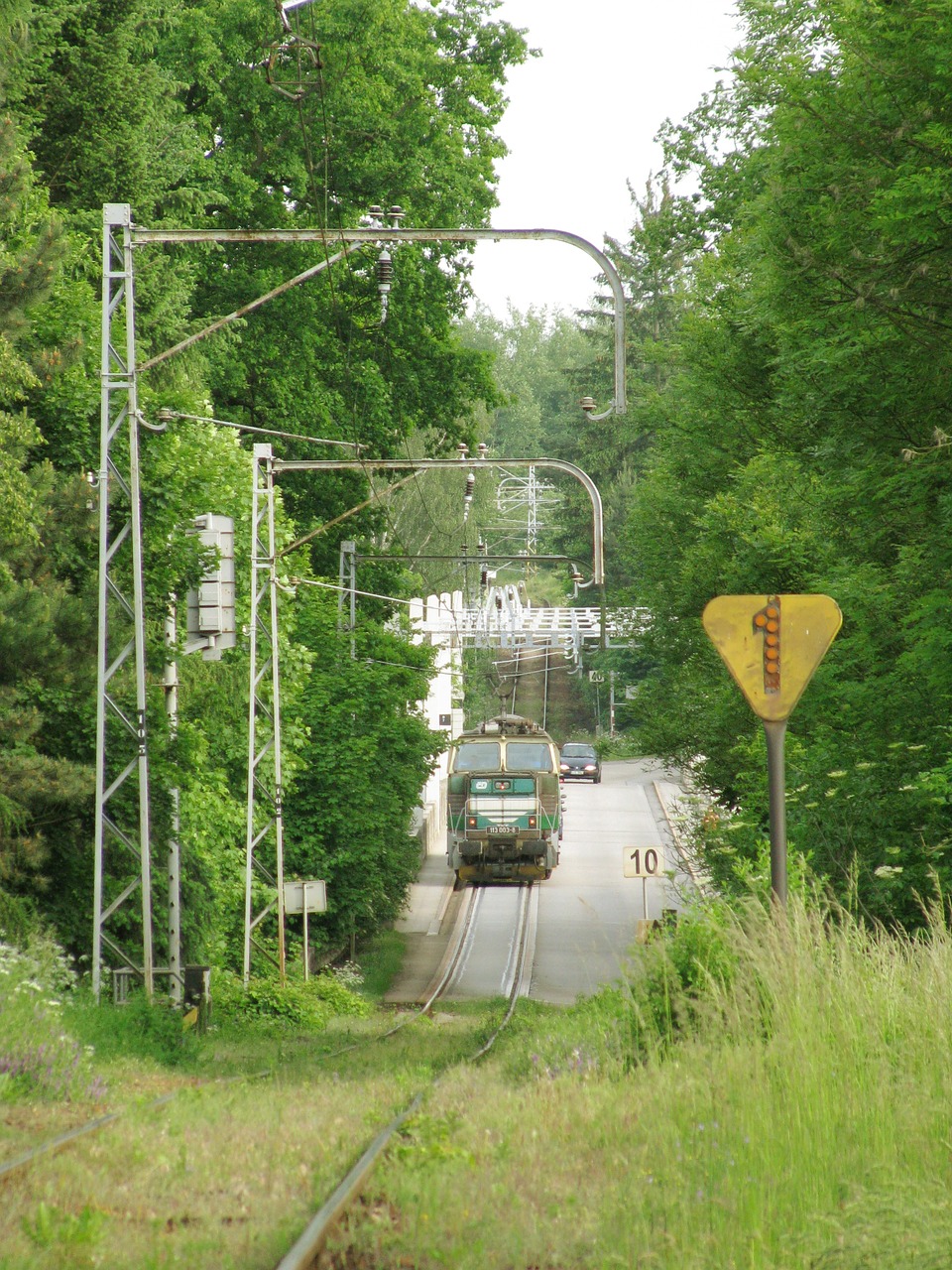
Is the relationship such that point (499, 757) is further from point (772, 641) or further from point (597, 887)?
point (772, 641)

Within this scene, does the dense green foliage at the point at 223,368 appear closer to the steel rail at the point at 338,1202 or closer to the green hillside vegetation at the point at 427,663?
the green hillside vegetation at the point at 427,663

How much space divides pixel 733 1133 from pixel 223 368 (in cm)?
2637

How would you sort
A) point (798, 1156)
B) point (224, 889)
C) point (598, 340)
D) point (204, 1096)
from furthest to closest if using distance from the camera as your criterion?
1. point (598, 340)
2. point (224, 889)
3. point (204, 1096)
4. point (798, 1156)

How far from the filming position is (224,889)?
27.1 meters

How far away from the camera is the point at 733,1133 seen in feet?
19.6

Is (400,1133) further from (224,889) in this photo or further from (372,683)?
(372,683)

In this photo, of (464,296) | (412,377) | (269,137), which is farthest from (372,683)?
(269,137)

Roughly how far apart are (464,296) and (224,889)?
1473cm

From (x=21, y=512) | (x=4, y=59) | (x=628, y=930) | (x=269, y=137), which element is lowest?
(x=628, y=930)

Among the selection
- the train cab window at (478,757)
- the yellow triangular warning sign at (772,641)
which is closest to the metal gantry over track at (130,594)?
the yellow triangular warning sign at (772,641)

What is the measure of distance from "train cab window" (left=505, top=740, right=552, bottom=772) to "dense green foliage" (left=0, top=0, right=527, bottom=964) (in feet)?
7.70

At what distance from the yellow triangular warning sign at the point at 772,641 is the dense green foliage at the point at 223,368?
8299 millimetres

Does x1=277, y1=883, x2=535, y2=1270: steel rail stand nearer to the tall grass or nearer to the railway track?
the railway track

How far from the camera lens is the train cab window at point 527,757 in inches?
1416
